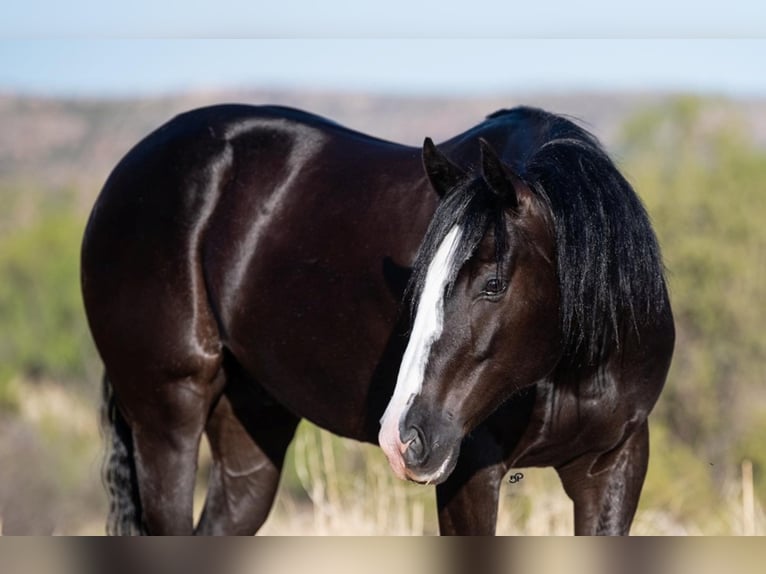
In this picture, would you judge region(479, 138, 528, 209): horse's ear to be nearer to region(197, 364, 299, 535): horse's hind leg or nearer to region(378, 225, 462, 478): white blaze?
region(378, 225, 462, 478): white blaze

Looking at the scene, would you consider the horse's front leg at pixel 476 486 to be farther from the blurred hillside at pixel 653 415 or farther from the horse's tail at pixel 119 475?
the horse's tail at pixel 119 475

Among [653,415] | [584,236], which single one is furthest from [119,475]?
[653,415]

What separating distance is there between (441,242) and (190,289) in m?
1.43

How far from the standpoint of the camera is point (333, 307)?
3846mm

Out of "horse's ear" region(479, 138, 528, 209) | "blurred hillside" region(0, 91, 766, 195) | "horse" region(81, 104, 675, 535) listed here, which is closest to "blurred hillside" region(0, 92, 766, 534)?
"horse" region(81, 104, 675, 535)

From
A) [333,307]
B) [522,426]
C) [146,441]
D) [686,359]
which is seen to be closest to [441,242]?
[522,426]

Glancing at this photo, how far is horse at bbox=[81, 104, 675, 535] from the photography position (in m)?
2.99

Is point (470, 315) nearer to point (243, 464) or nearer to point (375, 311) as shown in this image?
point (375, 311)

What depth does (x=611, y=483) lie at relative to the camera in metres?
3.63

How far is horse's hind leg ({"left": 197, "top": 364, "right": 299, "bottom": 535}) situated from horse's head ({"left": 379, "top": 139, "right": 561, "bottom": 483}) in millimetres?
1610

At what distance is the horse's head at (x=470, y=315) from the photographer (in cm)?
291

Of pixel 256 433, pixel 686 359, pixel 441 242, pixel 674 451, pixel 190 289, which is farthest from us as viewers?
pixel 686 359

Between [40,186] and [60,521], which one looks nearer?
[60,521]

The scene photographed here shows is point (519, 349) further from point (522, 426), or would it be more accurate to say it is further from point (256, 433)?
point (256, 433)
